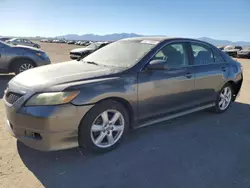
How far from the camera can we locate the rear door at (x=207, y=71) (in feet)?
15.2

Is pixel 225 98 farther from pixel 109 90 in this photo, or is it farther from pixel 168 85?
pixel 109 90

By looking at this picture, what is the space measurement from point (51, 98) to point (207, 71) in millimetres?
3041

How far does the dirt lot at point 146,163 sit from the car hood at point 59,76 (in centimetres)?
93

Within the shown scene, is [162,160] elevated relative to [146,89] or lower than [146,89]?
lower

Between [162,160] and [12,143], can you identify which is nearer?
[162,160]

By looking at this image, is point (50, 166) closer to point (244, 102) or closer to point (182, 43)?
point (182, 43)

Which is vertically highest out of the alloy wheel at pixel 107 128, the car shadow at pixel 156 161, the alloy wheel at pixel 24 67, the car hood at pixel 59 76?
the car hood at pixel 59 76

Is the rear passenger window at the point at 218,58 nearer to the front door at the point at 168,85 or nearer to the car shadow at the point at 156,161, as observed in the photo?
the front door at the point at 168,85

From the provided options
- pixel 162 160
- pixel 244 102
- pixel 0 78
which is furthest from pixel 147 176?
pixel 0 78

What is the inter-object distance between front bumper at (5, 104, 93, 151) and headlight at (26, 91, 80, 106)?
5 cm

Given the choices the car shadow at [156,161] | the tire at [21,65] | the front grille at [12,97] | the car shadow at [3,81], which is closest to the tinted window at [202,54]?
the car shadow at [156,161]

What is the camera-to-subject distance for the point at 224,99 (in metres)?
5.49

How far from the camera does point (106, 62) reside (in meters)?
4.13

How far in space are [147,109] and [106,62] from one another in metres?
1.02
